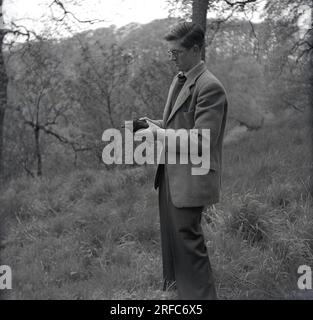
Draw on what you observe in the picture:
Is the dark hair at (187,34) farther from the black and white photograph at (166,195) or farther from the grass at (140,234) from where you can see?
the grass at (140,234)

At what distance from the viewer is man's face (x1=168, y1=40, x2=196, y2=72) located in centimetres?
293

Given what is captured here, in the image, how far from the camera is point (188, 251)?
312 cm

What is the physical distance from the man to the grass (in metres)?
0.56

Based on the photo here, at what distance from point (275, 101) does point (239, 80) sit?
22.4ft

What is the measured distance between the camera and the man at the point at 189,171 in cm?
284

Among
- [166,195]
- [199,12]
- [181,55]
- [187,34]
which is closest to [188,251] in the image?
[166,195]

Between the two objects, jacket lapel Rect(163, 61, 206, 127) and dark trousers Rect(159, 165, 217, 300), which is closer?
jacket lapel Rect(163, 61, 206, 127)

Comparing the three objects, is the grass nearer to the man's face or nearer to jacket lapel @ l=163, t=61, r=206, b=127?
jacket lapel @ l=163, t=61, r=206, b=127

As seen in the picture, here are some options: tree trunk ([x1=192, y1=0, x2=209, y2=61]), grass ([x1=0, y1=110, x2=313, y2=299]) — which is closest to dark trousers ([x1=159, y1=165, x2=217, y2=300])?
grass ([x1=0, y1=110, x2=313, y2=299])

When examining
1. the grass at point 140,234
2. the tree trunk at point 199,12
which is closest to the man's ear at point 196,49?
the grass at point 140,234

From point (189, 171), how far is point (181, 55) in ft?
2.32
